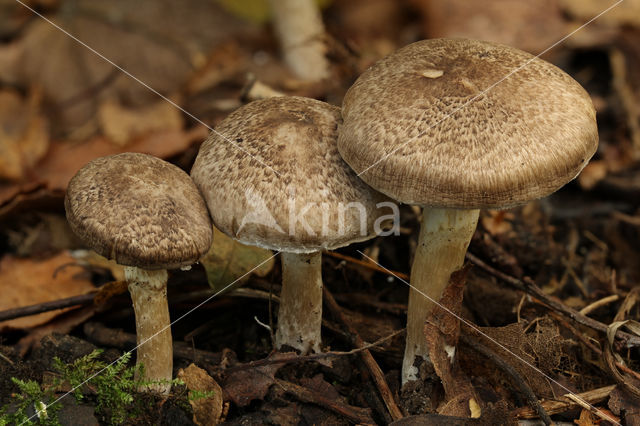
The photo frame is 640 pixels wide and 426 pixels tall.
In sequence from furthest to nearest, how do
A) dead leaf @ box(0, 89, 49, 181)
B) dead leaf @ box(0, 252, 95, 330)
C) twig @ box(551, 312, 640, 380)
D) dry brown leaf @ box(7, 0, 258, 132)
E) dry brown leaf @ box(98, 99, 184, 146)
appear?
dry brown leaf @ box(7, 0, 258, 132), dry brown leaf @ box(98, 99, 184, 146), dead leaf @ box(0, 89, 49, 181), dead leaf @ box(0, 252, 95, 330), twig @ box(551, 312, 640, 380)

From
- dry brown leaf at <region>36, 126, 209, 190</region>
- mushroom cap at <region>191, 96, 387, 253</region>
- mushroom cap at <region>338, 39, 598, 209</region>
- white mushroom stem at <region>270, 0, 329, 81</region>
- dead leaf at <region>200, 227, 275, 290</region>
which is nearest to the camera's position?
mushroom cap at <region>338, 39, 598, 209</region>

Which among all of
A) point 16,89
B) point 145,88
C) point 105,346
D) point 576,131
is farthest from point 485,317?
point 16,89

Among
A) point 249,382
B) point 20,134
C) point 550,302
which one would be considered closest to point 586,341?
point 550,302

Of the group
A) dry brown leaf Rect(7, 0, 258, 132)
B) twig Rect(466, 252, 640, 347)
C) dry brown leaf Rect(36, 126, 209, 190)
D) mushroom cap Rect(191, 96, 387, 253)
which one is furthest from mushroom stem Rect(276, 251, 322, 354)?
dry brown leaf Rect(7, 0, 258, 132)

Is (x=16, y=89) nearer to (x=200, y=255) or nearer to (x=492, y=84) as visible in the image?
(x=200, y=255)

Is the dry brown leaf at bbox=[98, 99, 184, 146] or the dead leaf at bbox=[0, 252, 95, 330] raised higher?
the dry brown leaf at bbox=[98, 99, 184, 146]

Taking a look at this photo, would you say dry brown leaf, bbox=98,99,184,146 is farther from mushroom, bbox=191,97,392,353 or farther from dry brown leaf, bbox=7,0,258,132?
mushroom, bbox=191,97,392,353

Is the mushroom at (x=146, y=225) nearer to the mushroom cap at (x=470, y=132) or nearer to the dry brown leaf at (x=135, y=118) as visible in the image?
the mushroom cap at (x=470, y=132)
